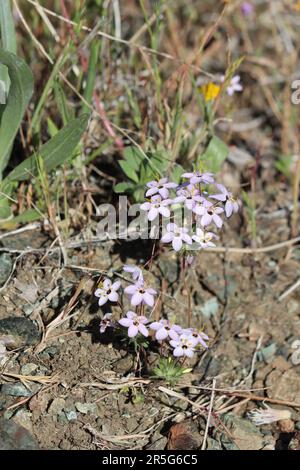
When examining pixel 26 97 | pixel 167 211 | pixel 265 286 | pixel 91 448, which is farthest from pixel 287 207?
pixel 91 448

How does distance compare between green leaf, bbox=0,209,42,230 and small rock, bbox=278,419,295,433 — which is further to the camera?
green leaf, bbox=0,209,42,230

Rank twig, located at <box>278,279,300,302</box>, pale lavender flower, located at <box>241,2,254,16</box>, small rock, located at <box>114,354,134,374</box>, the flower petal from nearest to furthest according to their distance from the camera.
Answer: the flower petal → small rock, located at <box>114,354,134,374</box> → twig, located at <box>278,279,300,302</box> → pale lavender flower, located at <box>241,2,254,16</box>

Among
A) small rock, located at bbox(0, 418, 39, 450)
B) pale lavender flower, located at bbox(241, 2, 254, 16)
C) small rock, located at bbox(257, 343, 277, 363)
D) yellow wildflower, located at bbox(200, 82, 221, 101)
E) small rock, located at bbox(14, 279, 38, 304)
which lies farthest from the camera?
pale lavender flower, located at bbox(241, 2, 254, 16)

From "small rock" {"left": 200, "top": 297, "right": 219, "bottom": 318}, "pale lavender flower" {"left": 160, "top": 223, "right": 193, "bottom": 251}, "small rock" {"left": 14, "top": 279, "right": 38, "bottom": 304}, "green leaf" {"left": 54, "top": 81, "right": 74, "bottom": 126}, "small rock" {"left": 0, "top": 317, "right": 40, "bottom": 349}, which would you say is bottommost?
"small rock" {"left": 200, "top": 297, "right": 219, "bottom": 318}

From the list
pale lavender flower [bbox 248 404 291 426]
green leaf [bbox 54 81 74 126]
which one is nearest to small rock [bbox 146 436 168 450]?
pale lavender flower [bbox 248 404 291 426]

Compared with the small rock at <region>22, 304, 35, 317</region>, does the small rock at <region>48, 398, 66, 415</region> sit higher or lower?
lower

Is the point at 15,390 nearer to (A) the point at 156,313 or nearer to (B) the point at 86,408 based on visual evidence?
(B) the point at 86,408

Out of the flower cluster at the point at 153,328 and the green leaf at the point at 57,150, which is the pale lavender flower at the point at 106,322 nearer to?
the flower cluster at the point at 153,328

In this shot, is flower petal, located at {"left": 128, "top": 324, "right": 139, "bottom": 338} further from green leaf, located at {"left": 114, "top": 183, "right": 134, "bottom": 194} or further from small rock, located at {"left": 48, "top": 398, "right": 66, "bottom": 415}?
green leaf, located at {"left": 114, "top": 183, "right": 134, "bottom": 194}
